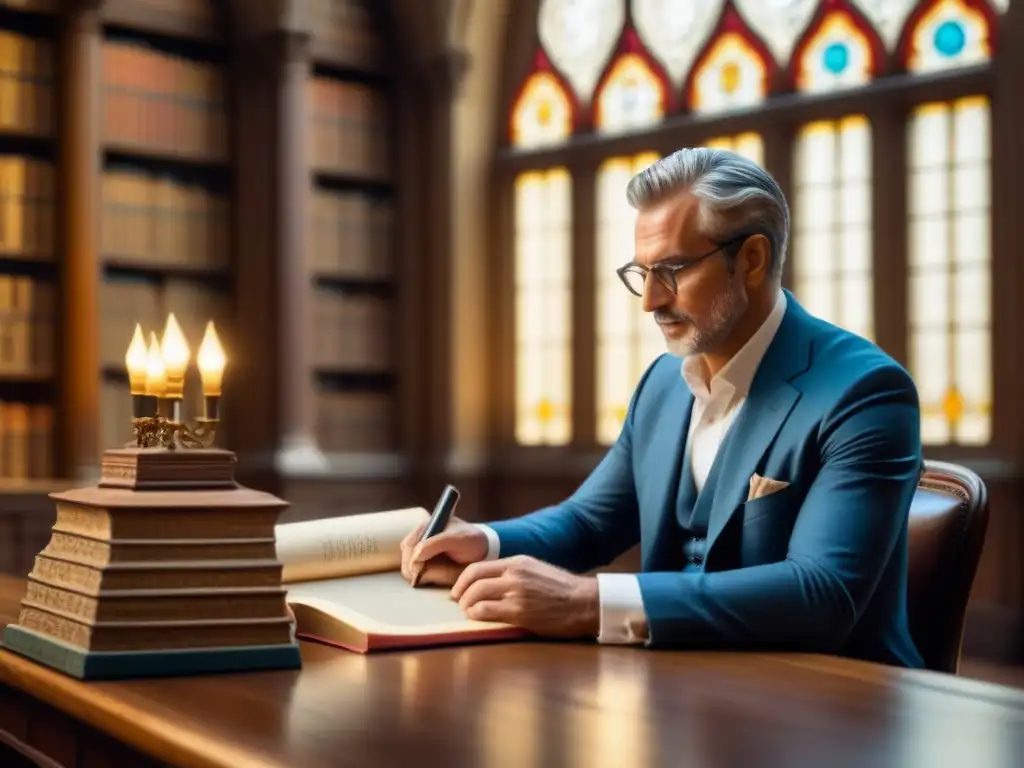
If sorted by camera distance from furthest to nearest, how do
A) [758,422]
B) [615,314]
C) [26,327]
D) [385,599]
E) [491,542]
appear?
1. [615,314]
2. [26,327]
3. [491,542]
4. [758,422]
5. [385,599]

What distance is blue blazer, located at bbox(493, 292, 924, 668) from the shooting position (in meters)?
1.56

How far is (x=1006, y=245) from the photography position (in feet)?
18.1

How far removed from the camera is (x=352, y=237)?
22.8ft

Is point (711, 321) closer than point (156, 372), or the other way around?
point (156, 372)

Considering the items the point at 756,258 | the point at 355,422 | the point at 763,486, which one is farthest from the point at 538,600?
the point at 355,422

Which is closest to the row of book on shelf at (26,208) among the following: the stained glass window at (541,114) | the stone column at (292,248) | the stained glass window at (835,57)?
the stone column at (292,248)

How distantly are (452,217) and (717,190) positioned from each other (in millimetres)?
5261

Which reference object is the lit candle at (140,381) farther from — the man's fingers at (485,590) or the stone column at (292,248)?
the stone column at (292,248)

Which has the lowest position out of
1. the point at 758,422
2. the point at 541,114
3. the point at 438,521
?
the point at 438,521

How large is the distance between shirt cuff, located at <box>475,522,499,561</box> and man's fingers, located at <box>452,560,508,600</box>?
29 cm

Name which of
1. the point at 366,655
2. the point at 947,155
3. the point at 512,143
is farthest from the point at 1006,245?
the point at 366,655

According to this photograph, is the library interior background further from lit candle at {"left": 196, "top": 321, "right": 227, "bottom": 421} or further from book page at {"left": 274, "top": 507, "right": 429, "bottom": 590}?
lit candle at {"left": 196, "top": 321, "right": 227, "bottom": 421}

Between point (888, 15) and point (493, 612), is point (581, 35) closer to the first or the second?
point (888, 15)

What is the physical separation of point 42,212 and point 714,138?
2.98 meters
